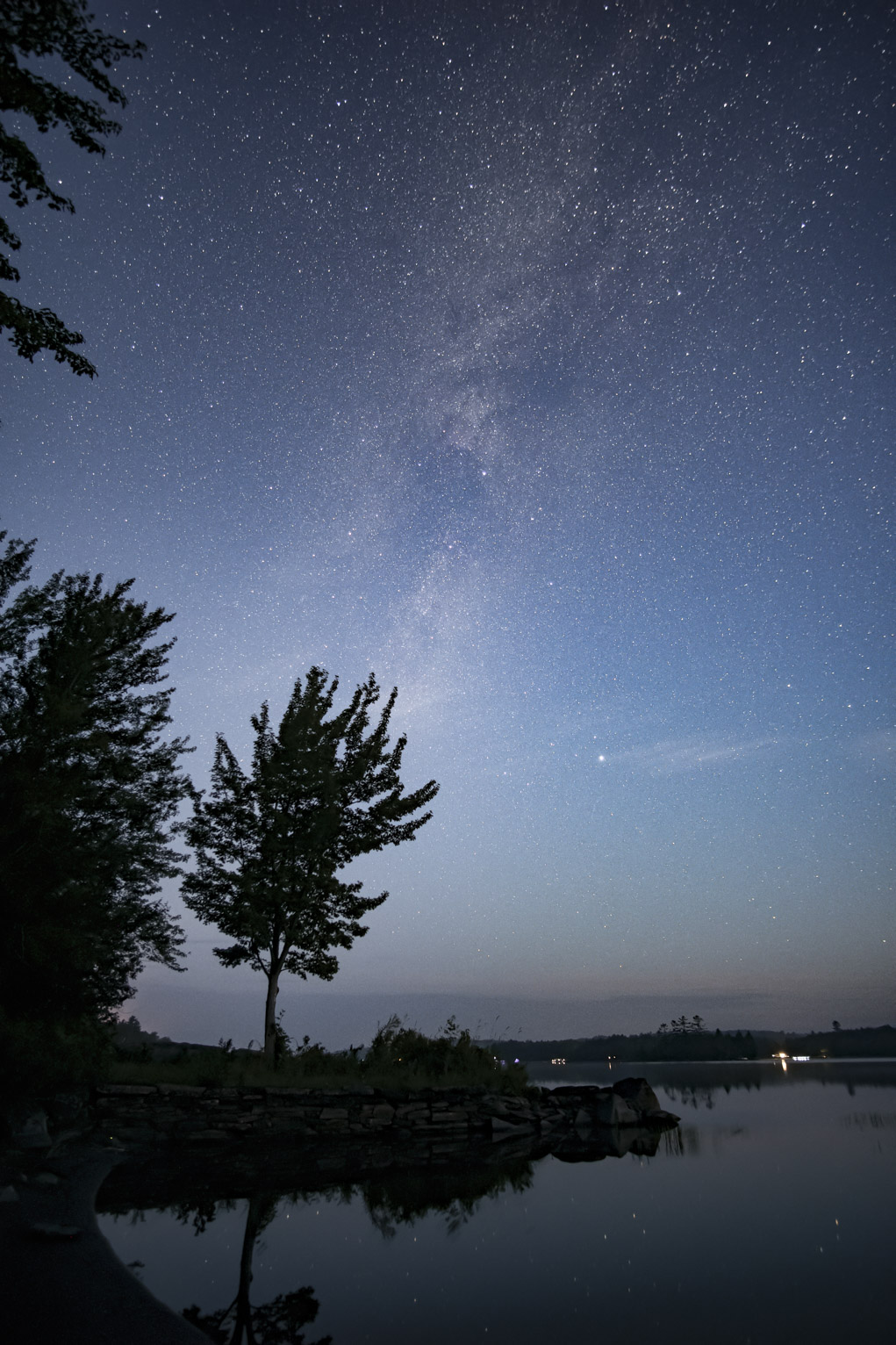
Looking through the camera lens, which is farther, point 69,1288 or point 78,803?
point 78,803

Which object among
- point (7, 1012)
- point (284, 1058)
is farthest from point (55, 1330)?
point (284, 1058)

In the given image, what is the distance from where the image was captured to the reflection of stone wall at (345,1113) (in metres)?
12.2

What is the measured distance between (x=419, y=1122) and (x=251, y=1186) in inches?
242

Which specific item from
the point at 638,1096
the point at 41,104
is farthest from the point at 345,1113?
the point at 41,104

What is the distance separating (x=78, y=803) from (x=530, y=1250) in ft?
47.8

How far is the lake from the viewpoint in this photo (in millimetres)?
4379

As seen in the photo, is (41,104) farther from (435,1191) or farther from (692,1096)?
(692,1096)

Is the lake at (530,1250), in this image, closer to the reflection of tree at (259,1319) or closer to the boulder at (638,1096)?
the reflection of tree at (259,1319)

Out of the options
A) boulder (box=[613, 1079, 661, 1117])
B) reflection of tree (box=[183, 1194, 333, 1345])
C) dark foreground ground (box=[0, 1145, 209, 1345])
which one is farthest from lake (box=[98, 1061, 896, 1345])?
boulder (box=[613, 1079, 661, 1117])

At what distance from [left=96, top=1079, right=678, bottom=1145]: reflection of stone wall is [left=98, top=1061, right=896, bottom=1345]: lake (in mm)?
3563

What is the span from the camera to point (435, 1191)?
823cm

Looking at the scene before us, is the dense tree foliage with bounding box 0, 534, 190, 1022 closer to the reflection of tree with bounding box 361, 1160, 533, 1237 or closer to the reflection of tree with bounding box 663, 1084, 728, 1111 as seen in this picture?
the reflection of tree with bounding box 361, 1160, 533, 1237

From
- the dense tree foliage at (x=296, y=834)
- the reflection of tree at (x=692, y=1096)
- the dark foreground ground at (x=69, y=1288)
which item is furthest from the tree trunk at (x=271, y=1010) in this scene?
the reflection of tree at (x=692, y=1096)

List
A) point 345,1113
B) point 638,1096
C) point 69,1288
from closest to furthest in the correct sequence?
point 69,1288, point 345,1113, point 638,1096
